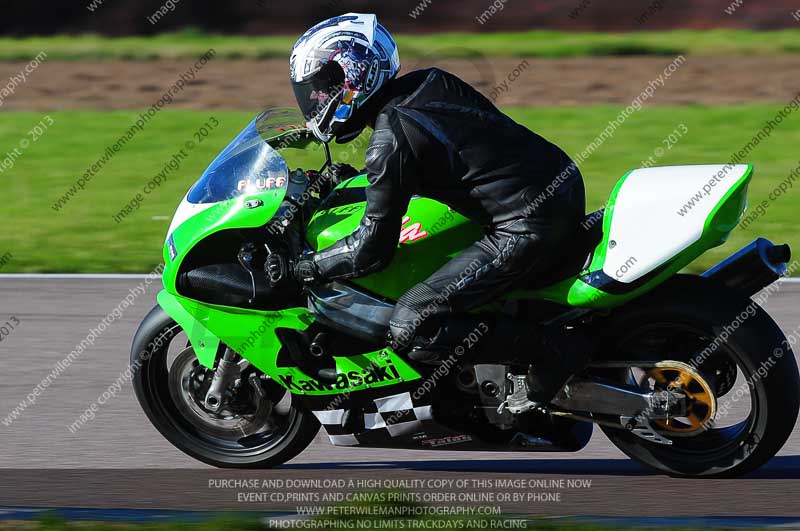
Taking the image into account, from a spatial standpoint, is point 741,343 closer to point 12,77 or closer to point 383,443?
point 383,443

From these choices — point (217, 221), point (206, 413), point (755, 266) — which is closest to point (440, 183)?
point (217, 221)

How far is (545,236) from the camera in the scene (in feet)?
16.9

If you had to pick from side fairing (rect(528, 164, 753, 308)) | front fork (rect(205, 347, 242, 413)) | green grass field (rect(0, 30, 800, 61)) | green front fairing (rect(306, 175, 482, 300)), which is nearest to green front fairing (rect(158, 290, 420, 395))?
front fork (rect(205, 347, 242, 413))

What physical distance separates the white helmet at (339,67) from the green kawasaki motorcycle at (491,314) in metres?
0.39

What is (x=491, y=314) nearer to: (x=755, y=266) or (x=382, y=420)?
(x=382, y=420)

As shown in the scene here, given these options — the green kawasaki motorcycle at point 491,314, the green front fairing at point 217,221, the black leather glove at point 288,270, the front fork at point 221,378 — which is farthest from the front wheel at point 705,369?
the front fork at point 221,378

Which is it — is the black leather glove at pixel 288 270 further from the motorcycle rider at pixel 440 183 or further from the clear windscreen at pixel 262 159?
the clear windscreen at pixel 262 159

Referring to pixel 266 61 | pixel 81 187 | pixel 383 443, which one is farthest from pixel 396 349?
pixel 266 61

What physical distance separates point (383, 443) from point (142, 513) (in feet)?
3.27

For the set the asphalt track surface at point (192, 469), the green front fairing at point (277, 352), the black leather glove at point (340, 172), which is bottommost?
the asphalt track surface at point (192, 469)

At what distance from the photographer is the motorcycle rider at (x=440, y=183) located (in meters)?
5.07

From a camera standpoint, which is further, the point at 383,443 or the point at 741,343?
the point at 383,443

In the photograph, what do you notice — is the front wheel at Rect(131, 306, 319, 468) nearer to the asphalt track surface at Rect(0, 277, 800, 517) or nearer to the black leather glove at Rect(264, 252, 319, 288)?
the asphalt track surface at Rect(0, 277, 800, 517)

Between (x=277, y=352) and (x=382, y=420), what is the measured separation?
0.50m
